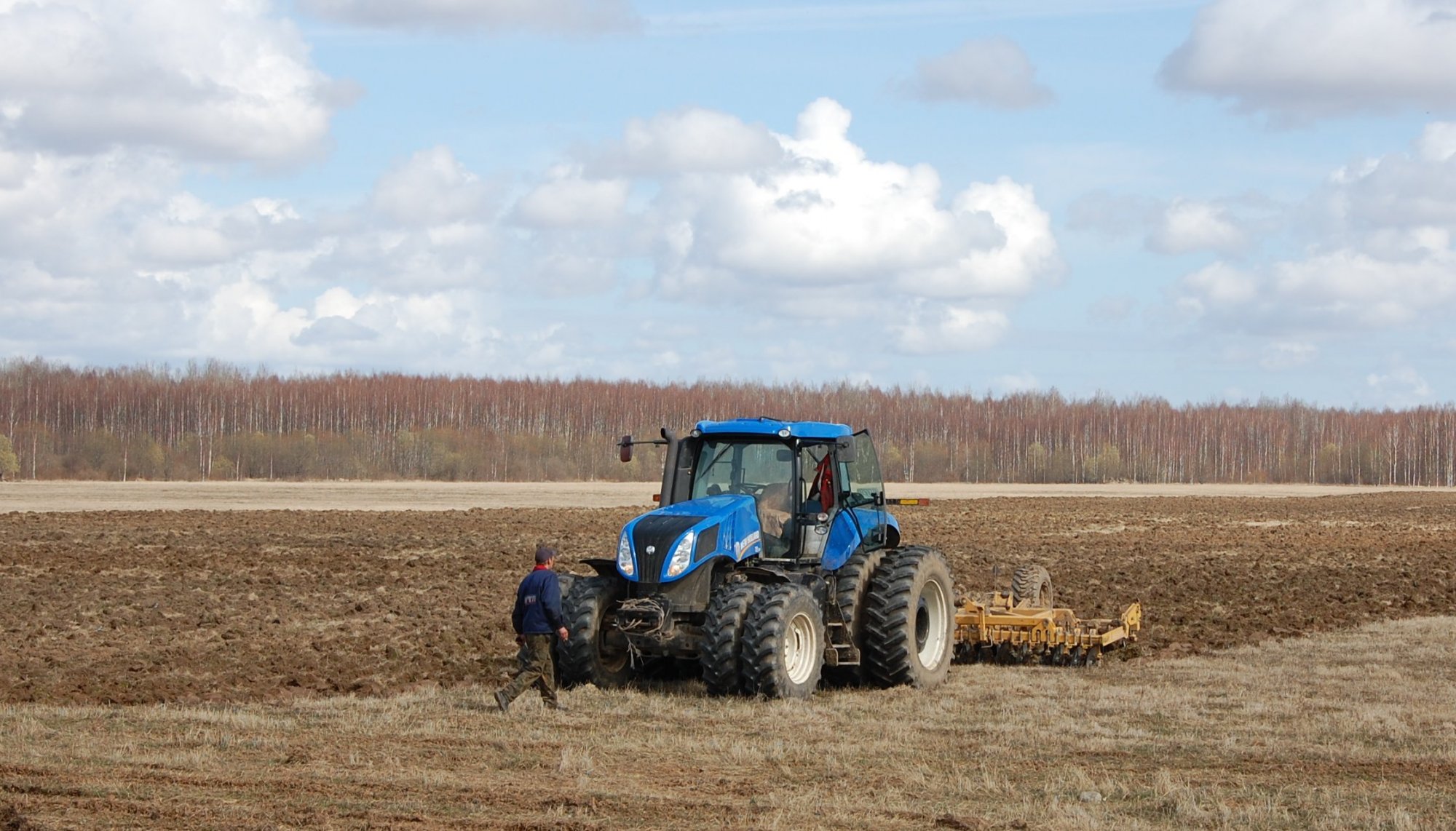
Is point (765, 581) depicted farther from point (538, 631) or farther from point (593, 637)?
point (538, 631)

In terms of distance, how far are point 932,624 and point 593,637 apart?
12.1 feet

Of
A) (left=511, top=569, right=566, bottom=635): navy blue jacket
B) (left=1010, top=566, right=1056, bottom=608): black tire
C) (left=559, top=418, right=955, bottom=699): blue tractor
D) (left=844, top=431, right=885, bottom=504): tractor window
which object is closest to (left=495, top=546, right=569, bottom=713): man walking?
(left=511, top=569, right=566, bottom=635): navy blue jacket

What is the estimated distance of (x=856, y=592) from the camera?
14094 mm

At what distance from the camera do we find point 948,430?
135250 millimetres

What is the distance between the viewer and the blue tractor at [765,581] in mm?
13062

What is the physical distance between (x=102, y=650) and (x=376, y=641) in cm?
298

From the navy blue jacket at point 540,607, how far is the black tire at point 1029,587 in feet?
21.4

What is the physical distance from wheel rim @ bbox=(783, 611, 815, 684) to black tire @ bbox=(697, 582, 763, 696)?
50 centimetres

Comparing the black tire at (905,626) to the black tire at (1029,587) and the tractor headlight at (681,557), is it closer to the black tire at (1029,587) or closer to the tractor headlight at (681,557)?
the tractor headlight at (681,557)

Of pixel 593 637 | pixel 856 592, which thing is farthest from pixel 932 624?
pixel 593 637

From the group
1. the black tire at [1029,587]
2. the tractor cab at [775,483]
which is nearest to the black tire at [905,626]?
the tractor cab at [775,483]

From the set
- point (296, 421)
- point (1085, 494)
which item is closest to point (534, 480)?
point (296, 421)

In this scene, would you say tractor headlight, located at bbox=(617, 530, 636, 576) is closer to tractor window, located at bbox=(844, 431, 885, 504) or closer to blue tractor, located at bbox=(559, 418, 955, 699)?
blue tractor, located at bbox=(559, 418, 955, 699)

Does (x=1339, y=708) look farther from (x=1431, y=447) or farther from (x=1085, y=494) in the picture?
(x=1431, y=447)
